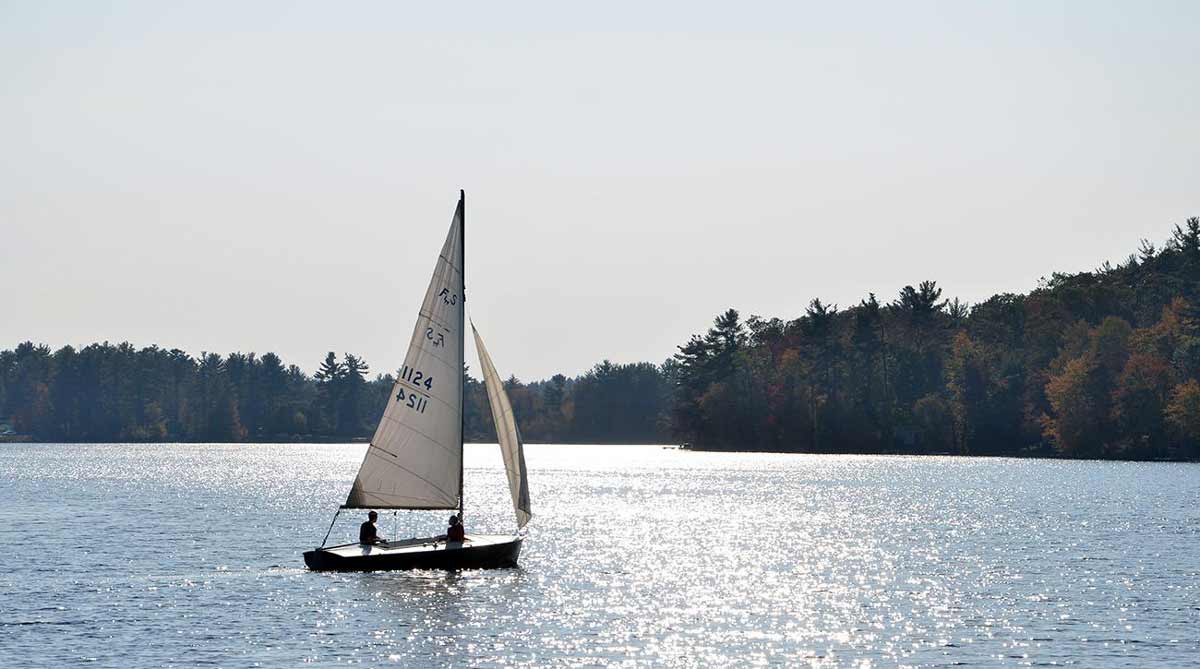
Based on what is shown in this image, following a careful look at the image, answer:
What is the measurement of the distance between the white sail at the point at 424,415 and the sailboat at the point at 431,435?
40 mm

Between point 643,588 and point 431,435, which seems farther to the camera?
point 643,588

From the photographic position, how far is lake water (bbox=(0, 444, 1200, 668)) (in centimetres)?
4741

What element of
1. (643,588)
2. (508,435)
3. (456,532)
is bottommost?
(643,588)

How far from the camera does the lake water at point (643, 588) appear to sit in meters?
47.4

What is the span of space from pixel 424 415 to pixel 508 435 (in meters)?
3.80

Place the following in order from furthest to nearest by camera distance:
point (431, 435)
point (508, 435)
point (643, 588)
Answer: point (643, 588)
point (431, 435)
point (508, 435)

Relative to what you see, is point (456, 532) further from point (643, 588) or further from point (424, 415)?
point (643, 588)

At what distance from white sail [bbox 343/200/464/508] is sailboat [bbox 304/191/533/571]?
4 centimetres

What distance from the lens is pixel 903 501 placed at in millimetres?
124562

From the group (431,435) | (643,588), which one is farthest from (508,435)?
(643,588)

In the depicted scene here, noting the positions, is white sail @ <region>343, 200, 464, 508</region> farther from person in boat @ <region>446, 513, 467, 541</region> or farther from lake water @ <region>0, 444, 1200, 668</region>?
lake water @ <region>0, 444, 1200, 668</region>

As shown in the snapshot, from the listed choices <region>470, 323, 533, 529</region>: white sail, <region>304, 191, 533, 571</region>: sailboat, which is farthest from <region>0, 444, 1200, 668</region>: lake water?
<region>470, 323, 533, 529</region>: white sail

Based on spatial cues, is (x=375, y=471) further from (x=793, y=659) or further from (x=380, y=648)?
(x=793, y=659)

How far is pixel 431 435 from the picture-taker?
62406mm
